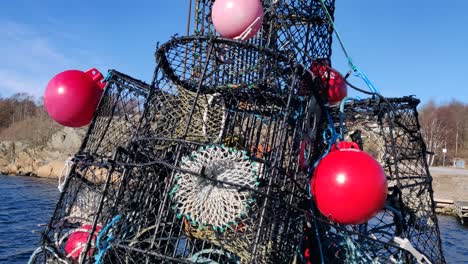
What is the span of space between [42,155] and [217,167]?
3873 centimetres

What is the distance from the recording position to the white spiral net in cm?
324

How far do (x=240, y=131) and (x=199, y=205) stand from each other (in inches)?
72.8

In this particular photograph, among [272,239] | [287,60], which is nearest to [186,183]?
[272,239]

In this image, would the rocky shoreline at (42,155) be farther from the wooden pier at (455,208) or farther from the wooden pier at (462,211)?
the wooden pier at (462,211)

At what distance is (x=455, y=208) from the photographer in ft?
72.2

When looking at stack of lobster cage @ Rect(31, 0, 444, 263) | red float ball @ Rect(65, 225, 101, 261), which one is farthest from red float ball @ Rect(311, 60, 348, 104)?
red float ball @ Rect(65, 225, 101, 261)

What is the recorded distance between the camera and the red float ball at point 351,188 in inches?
129

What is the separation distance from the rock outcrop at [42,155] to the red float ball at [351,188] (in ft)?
112

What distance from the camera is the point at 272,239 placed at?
372 cm

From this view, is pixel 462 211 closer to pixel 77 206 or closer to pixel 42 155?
pixel 77 206

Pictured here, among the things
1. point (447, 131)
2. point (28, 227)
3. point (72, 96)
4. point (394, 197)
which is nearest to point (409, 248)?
point (394, 197)

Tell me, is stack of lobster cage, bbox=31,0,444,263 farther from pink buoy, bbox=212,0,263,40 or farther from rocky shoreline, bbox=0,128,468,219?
rocky shoreline, bbox=0,128,468,219

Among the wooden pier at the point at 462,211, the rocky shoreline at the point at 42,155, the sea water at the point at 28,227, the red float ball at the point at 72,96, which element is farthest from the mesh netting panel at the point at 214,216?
the rocky shoreline at the point at 42,155

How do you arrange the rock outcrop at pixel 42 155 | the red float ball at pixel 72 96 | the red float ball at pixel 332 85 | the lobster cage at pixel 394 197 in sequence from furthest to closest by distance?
the rock outcrop at pixel 42 155
the red float ball at pixel 332 85
the lobster cage at pixel 394 197
the red float ball at pixel 72 96
